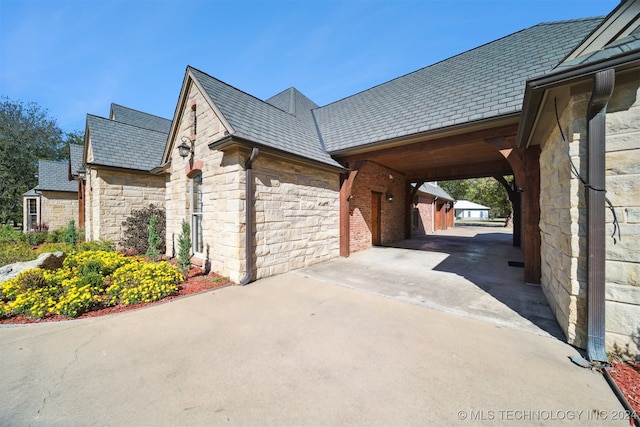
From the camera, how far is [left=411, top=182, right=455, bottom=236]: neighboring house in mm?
16297

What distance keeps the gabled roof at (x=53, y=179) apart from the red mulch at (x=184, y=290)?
16.2 meters

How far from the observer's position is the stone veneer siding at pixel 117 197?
891 cm

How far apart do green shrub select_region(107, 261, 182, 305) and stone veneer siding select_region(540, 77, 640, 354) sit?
6375mm

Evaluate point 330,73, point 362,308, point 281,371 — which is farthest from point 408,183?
point 281,371

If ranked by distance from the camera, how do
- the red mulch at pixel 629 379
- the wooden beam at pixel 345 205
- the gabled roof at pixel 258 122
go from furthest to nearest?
the wooden beam at pixel 345 205 < the gabled roof at pixel 258 122 < the red mulch at pixel 629 379

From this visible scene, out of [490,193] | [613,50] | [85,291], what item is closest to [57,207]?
[85,291]

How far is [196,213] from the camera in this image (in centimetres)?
719

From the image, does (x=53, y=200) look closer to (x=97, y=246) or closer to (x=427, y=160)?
(x=97, y=246)

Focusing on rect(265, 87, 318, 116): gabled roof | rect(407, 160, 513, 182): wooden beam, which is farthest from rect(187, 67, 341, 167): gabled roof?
rect(407, 160, 513, 182): wooden beam

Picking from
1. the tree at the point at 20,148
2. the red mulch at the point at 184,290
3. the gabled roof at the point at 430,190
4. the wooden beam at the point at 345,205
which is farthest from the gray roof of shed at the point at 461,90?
the tree at the point at 20,148

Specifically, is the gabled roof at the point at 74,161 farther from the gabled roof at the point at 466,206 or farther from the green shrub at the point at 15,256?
the gabled roof at the point at 466,206

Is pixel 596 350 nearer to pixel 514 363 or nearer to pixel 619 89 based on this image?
pixel 514 363

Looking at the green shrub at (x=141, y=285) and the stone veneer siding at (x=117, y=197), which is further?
the stone veneer siding at (x=117, y=197)

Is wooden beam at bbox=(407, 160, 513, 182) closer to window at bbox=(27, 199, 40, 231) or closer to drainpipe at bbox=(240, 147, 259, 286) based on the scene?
drainpipe at bbox=(240, 147, 259, 286)
